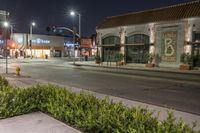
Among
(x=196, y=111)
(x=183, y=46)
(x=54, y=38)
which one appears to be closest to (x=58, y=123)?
(x=196, y=111)

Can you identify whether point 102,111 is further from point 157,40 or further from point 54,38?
point 54,38

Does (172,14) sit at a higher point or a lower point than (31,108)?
higher

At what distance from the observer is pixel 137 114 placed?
498 cm

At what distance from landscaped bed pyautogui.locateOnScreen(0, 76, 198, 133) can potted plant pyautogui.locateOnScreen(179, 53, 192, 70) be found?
23174mm

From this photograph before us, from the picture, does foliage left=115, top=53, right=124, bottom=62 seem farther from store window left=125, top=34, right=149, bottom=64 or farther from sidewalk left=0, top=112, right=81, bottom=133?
sidewalk left=0, top=112, right=81, bottom=133

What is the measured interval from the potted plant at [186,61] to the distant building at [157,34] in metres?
0.79

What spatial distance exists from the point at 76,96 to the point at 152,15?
29864 mm

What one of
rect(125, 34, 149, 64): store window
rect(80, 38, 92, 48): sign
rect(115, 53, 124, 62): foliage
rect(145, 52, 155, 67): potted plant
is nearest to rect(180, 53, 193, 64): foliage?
rect(145, 52, 155, 67): potted plant

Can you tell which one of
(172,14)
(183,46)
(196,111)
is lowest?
(196,111)

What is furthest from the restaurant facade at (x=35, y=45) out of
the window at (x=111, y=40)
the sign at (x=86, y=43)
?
the window at (x=111, y=40)

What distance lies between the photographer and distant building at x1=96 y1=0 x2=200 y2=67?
2933 centimetres

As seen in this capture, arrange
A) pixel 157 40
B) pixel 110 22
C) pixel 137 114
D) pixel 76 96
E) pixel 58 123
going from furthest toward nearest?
pixel 110 22
pixel 157 40
pixel 76 96
pixel 58 123
pixel 137 114

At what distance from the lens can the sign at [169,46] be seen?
31.4m

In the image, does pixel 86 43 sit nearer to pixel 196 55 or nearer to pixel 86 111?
pixel 196 55
